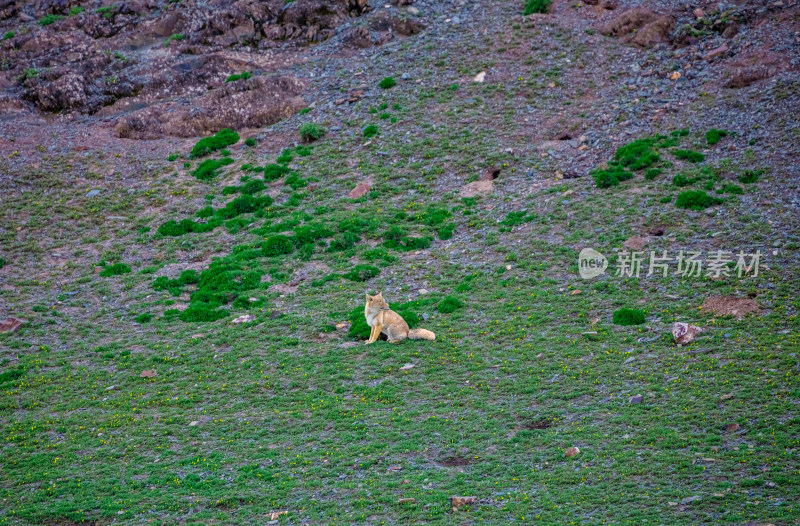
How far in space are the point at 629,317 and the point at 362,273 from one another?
32.2ft

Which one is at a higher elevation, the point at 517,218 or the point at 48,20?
the point at 48,20

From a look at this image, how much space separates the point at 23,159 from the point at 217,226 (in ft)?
39.9

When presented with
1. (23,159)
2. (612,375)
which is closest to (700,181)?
(612,375)

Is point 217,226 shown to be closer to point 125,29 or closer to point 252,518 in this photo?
point 252,518

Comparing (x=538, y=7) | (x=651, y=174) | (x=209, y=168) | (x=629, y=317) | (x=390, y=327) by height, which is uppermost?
(x=538, y=7)

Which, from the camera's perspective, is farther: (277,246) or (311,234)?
(311,234)

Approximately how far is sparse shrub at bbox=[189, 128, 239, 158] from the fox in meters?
17.7

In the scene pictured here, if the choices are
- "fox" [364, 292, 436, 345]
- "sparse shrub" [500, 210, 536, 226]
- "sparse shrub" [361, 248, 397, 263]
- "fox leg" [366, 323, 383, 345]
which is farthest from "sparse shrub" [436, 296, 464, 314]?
"sparse shrub" [500, 210, 536, 226]

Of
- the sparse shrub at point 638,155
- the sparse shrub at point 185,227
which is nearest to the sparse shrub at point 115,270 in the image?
the sparse shrub at point 185,227

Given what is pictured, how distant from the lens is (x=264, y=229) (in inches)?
1096

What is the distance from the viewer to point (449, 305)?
21.7 metres

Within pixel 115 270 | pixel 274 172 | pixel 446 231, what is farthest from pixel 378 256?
pixel 115 270

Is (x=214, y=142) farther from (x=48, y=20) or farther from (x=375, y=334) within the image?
(x=48, y=20)

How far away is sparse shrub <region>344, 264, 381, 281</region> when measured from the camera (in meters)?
24.3
